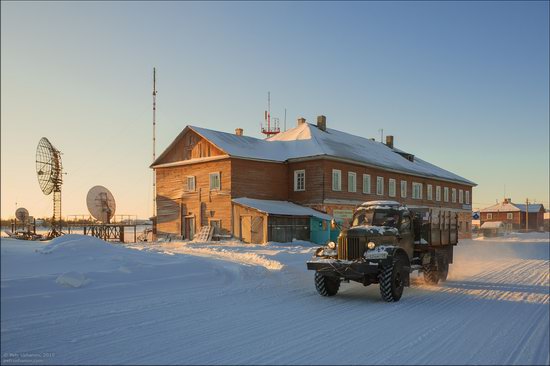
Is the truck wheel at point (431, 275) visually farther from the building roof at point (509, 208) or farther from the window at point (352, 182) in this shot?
the building roof at point (509, 208)

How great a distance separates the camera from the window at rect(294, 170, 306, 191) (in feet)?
124

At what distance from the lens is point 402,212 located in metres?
14.1

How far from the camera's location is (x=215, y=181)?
1433 inches

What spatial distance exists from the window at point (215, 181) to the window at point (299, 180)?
6324 mm

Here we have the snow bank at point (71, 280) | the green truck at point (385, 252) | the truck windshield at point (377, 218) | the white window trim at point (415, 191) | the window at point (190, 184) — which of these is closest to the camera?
the snow bank at point (71, 280)

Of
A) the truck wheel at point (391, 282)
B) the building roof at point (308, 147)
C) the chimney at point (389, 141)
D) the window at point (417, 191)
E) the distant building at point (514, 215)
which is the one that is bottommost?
the distant building at point (514, 215)

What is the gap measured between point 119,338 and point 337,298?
6133mm

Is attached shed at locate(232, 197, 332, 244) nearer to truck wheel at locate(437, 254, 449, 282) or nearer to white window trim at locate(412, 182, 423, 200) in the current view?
white window trim at locate(412, 182, 423, 200)

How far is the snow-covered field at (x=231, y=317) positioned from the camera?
6.75m

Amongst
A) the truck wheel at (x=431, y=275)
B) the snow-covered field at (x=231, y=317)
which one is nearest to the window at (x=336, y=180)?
the snow-covered field at (x=231, y=317)

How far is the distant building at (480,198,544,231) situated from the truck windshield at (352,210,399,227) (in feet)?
317

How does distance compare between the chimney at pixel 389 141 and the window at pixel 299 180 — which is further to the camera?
the chimney at pixel 389 141

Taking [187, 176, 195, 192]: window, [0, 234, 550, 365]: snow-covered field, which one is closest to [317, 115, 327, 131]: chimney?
[187, 176, 195, 192]: window

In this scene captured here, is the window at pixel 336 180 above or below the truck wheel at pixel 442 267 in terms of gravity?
Answer: above
